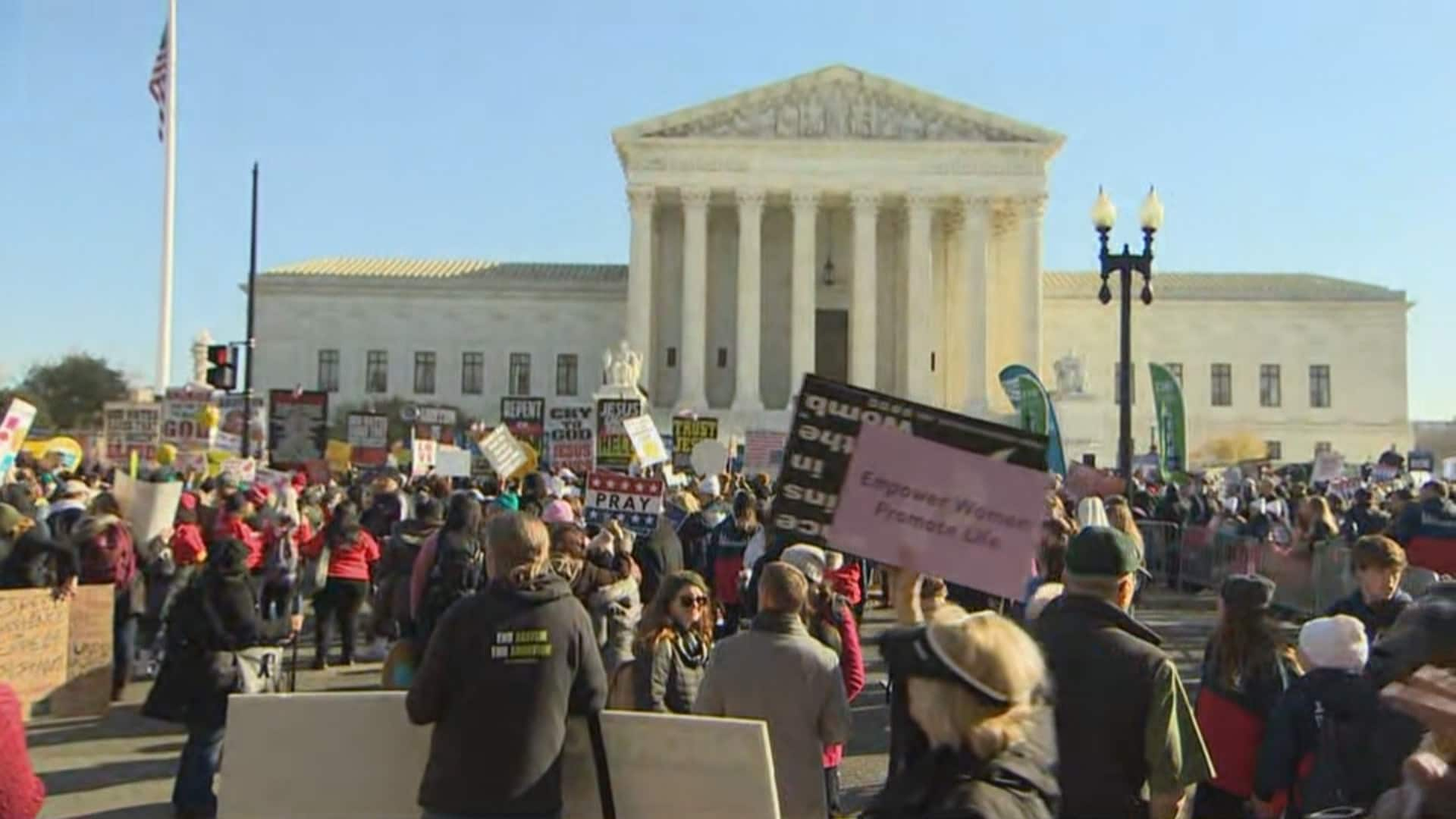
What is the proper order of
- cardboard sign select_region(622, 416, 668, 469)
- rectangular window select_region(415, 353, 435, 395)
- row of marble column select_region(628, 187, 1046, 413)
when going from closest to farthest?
cardboard sign select_region(622, 416, 668, 469), row of marble column select_region(628, 187, 1046, 413), rectangular window select_region(415, 353, 435, 395)

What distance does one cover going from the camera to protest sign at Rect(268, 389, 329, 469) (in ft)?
87.5

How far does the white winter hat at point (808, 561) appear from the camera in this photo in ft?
25.3

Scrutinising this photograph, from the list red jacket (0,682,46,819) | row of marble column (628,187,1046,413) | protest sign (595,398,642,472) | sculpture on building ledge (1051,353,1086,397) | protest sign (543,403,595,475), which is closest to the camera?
red jacket (0,682,46,819)

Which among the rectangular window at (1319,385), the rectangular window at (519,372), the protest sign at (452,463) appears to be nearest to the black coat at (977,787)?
the protest sign at (452,463)

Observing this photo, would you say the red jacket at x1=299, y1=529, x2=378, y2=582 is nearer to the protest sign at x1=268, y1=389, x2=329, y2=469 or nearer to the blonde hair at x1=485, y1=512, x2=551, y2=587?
the blonde hair at x1=485, y1=512, x2=551, y2=587

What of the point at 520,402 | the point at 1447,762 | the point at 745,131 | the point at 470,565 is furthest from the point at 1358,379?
the point at 1447,762

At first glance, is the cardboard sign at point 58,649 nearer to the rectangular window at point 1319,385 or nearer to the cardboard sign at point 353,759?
the cardboard sign at point 353,759

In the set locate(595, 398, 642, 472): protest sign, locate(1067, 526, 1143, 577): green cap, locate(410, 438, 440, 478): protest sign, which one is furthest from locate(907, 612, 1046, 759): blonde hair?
locate(410, 438, 440, 478): protest sign

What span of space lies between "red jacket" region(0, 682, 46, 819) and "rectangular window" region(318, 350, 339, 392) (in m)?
67.6

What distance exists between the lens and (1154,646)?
5.00 meters

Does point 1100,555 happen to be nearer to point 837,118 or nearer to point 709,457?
point 709,457

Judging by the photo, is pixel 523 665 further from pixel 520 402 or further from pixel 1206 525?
pixel 520 402

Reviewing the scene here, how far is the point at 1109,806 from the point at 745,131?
192ft

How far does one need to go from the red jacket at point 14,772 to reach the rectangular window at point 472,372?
66601 millimetres
